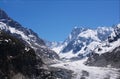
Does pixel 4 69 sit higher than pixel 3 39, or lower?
lower

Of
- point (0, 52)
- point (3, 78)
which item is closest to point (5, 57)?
point (0, 52)

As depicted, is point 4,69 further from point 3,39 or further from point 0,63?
point 3,39

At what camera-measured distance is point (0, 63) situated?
609 feet

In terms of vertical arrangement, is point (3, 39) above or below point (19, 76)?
above

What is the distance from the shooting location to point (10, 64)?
625ft

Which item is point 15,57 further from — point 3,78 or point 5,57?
point 3,78

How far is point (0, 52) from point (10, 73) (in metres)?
11.3

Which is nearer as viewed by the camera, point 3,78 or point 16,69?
point 3,78

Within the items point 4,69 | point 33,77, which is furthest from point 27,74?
point 4,69

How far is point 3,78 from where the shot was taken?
17912 cm

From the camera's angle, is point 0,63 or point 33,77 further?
point 33,77

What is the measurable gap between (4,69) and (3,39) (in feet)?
63.0

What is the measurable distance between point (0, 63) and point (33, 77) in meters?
21.5

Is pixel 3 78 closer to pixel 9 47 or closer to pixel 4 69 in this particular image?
pixel 4 69
